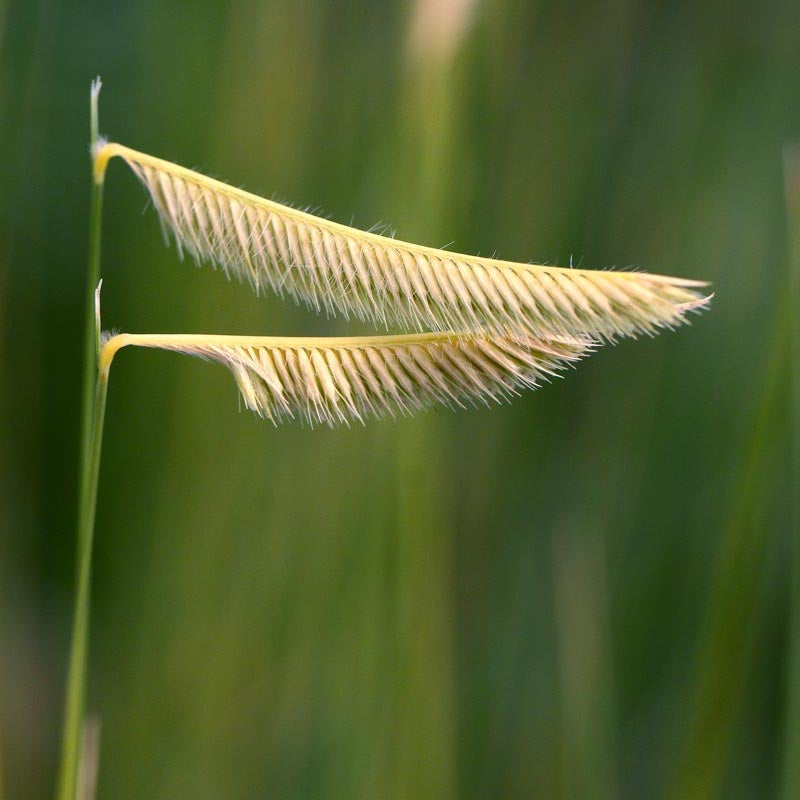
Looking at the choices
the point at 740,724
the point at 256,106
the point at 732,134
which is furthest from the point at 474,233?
the point at 740,724

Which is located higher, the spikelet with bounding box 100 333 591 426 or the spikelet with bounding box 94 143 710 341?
the spikelet with bounding box 94 143 710 341

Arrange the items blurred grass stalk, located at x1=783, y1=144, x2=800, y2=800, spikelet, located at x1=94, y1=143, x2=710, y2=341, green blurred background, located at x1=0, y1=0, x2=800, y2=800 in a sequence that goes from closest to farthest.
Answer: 1. spikelet, located at x1=94, y1=143, x2=710, y2=341
2. blurred grass stalk, located at x1=783, y1=144, x2=800, y2=800
3. green blurred background, located at x1=0, y1=0, x2=800, y2=800

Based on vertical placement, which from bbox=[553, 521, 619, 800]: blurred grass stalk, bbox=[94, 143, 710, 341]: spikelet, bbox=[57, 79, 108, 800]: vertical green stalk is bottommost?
bbox=[553, 521, 619, 800]: blurred grass stalk

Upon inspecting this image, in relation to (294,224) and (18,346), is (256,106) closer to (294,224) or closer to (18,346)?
(18,346)

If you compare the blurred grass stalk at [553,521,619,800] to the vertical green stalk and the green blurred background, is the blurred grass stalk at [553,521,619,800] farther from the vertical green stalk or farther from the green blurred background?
the vertical green stalk

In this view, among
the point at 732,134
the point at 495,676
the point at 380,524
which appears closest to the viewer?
the point at 380,524

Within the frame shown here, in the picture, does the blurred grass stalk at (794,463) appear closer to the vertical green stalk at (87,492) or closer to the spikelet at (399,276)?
the spikelet at (399,276)

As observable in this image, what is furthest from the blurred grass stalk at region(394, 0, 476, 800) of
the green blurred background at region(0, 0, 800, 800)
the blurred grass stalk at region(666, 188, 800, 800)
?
the blurred grass stalk at region(666, 188, 800, 800)
